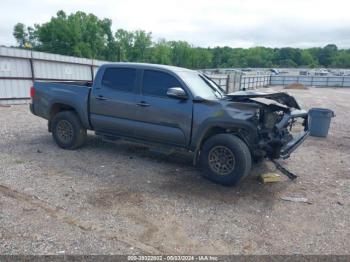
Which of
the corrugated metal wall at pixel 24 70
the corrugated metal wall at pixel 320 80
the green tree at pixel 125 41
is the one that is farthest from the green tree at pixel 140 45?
the corrugated metal wall at pixel 24 70

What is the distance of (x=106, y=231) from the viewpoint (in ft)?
10.9

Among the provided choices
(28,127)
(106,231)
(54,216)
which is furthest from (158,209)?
(28,127)

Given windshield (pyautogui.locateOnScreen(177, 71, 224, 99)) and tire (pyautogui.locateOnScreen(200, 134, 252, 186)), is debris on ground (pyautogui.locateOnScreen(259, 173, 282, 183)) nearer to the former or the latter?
tire (pyautogui.locateOnScreen(200, 134, 252, 186))

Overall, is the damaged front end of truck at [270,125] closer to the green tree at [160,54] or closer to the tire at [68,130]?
the tire at [68,130]

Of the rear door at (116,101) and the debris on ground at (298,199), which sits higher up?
the rear door at (116,101)

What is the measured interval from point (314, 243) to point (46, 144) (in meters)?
5.76

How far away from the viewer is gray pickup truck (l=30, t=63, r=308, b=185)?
459cm

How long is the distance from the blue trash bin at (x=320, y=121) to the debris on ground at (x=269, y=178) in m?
4.41

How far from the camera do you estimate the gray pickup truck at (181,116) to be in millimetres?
4586

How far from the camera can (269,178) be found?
496 cm

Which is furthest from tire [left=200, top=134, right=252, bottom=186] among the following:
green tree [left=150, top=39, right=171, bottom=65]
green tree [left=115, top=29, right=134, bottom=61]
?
green tree [left=150, top=39, right=171, bottom=65]

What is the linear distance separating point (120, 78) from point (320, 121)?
6221 millimetres

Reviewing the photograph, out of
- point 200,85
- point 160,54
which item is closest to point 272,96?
point 200,85

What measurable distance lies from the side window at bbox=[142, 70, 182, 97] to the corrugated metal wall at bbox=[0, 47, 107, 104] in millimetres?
9938
